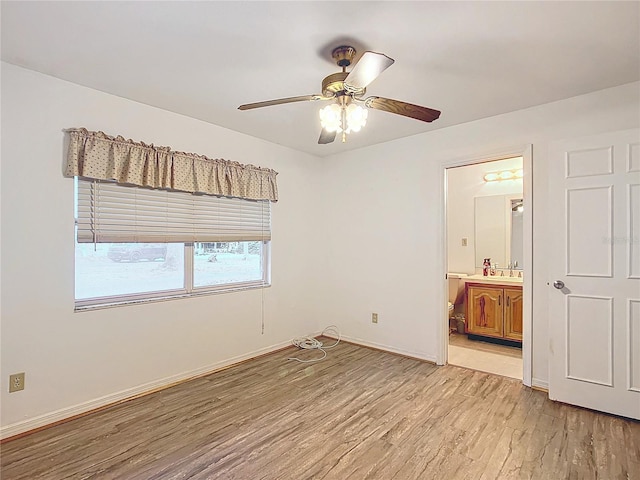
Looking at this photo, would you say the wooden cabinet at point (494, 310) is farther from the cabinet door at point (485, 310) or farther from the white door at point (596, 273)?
the white door at point (596, 273)

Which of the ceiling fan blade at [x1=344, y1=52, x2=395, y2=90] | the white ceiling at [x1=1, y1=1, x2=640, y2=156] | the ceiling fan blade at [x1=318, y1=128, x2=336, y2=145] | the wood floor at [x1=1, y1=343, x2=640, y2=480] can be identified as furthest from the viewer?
the ceiling fan blade at [x1=318, y1=128, x2=336, y2=145]

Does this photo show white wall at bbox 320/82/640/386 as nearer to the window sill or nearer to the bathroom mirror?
the window sill

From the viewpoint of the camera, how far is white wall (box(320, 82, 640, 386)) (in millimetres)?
2895

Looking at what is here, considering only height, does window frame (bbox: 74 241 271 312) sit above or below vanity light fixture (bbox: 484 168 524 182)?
below

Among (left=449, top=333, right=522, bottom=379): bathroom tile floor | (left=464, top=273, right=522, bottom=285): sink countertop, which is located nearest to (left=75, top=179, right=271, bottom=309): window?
(left=449, top=333, right=522, bottom=379): bathroom tile floor

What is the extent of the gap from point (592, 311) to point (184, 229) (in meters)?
3.46

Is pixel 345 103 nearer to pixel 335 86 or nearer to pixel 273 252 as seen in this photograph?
pixel 335 86

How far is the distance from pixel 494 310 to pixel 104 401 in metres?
4.21

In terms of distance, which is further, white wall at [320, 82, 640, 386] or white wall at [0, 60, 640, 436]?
white wall at [320, 82, 640, 386]

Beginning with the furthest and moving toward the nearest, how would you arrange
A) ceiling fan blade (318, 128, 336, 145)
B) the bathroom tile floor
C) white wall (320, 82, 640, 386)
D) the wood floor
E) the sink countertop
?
1. the sink countertop
2. the bathroom tile floor
3. white wall (320, 82, 640, 386)
4. ceiling fan blade (318, 128, 336, 145)
5. the wood floor

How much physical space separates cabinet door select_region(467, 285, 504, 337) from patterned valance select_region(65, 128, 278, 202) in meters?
2.95

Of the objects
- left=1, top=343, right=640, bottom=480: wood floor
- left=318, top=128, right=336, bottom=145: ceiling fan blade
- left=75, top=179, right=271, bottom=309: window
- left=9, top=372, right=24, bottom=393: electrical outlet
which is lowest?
left=1, top=343, right=640, bottom=480: wood floor

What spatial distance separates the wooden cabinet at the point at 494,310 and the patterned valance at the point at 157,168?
116 inches

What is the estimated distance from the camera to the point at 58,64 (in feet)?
7.47
